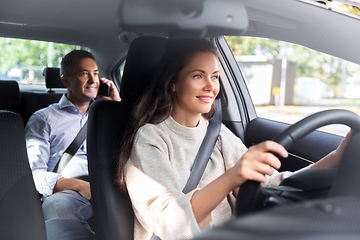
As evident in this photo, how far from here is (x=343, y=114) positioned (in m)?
0.91

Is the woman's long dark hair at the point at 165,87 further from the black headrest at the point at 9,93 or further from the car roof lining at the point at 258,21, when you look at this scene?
the black headrest at the point at 9,93

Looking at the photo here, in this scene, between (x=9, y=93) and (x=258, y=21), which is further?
(x=9, y=93)

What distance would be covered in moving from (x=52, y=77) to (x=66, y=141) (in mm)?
936

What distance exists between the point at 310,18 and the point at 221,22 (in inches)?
10.1

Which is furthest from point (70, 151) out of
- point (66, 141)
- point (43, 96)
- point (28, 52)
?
point (28, 52)

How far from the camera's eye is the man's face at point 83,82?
2273 millimetres

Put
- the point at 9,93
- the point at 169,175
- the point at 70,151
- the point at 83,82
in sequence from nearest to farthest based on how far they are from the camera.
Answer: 1. the point at 169,175
2. the point at 70,151
3. the point at 83,82
4. the point at 9,93

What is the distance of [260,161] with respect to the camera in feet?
2.71

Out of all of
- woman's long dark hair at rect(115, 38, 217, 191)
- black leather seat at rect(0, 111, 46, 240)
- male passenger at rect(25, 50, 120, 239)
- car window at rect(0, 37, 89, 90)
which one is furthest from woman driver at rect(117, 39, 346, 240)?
car window at rect(0, 37, 89, 90)

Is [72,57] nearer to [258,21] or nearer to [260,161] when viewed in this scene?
[258,21]

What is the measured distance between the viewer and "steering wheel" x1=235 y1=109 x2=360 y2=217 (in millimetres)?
728

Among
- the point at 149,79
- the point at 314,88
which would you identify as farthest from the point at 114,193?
the point at 314,88

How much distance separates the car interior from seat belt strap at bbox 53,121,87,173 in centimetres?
63

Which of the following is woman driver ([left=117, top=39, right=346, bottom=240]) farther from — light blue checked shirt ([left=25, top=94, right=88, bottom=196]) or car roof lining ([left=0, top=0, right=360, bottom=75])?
light blue checked shirt ([left=25, top=94, right=88, bottom=196])
